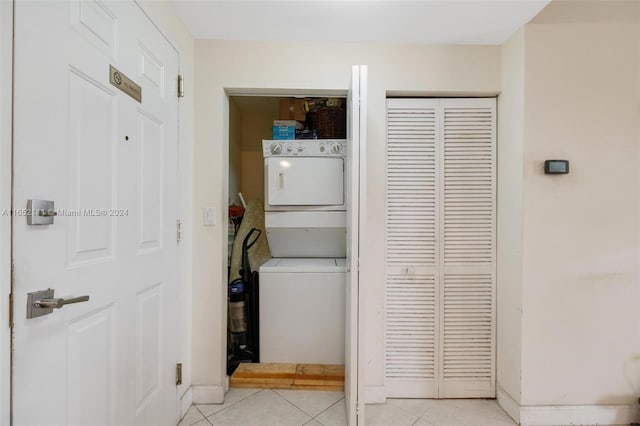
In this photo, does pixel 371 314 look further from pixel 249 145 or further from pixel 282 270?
pixel 249 145

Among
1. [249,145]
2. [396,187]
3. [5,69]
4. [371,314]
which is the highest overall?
[249,145]

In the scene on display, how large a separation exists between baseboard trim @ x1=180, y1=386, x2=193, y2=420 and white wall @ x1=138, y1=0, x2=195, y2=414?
11 millimetres

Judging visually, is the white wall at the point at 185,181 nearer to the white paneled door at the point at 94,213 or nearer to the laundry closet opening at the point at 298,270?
the white paneled door at the point at 94,213

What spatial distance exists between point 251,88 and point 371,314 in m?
1.68

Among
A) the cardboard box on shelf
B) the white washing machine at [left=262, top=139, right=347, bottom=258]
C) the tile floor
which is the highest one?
the cardboard box on shelf

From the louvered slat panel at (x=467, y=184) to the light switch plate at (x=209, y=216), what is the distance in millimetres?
1548

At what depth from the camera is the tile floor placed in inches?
68.5

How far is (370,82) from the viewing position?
1918 millimetres

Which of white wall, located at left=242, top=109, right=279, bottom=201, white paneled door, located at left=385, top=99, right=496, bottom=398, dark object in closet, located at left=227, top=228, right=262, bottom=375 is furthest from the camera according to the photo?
white wall, located at left=242, top=109, right=279, bottom=201

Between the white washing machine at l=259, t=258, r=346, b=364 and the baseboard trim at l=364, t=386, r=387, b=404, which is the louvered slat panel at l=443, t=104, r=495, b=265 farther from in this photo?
the baseboard trim at l=364, t=386, r=387, b=404

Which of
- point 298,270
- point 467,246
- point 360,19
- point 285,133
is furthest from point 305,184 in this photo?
point 467,246

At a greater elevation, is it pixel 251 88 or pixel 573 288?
pixel 251 88

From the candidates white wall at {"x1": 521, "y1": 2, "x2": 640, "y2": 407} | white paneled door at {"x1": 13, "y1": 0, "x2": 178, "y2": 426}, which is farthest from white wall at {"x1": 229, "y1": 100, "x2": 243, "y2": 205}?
white wall at {"x1": 521, "y1": 2, "x2": 640, "y2": 407}

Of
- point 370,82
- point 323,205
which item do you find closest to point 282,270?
point 323,205
